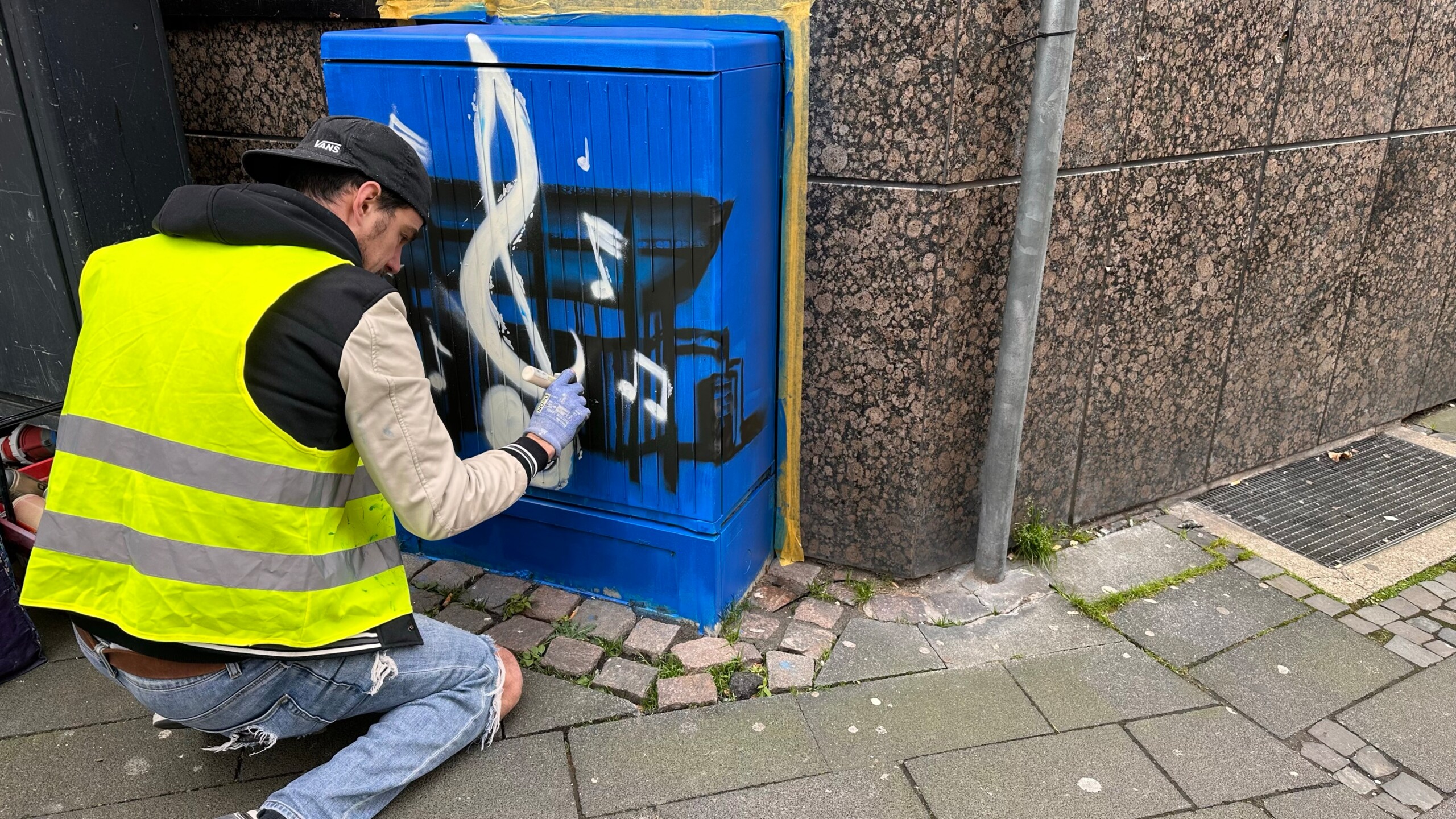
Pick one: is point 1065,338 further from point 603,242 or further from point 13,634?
point 13,634

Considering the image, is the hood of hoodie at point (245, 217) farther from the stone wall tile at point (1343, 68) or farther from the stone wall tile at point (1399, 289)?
the stone wall tile at point (1399, 289)

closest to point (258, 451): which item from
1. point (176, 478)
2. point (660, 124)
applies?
point (176, 478)

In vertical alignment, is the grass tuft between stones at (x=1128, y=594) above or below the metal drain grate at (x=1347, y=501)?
above

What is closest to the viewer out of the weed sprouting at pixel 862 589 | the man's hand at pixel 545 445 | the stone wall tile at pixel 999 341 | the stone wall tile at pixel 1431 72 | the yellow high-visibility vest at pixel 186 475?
the yellow high-visibility vest at pixel 186 475

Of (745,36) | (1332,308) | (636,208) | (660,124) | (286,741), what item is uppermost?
(745,36)

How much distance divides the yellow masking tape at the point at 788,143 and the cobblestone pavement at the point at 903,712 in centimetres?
33

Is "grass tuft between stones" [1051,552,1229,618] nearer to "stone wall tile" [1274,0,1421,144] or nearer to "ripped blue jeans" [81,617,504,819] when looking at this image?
"stone wall tile" [1274,0,1421,144]

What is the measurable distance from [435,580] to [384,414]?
136cm

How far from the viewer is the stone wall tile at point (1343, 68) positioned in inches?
131

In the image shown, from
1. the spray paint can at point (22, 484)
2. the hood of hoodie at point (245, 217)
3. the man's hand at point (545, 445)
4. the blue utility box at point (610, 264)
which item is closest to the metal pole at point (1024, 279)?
the blue utility box at point (610, 264)

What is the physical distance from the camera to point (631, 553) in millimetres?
2912

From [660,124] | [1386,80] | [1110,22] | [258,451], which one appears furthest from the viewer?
[1386,80]

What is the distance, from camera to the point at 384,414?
1.94 meters

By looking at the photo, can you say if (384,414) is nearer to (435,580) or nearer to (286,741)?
(286,741)
